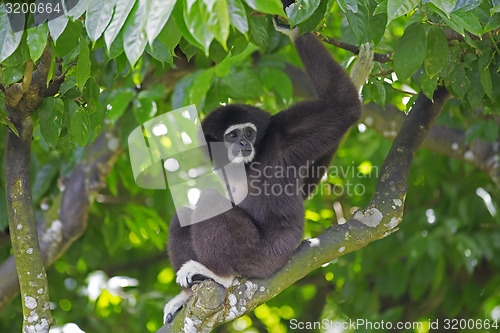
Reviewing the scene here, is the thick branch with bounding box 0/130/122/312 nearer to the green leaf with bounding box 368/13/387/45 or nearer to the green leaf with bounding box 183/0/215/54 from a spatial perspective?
the green leaf with bounding box 368/13/387/45

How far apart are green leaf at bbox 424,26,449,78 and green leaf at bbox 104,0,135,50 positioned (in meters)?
1.76

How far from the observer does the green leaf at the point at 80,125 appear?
10.8ft

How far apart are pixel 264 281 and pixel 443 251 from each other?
11.8 feet

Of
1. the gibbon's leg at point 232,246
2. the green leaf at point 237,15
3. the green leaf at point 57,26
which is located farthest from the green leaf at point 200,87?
the green leaf at point 237,15

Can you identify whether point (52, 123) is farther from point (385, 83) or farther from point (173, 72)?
point (173, 72)

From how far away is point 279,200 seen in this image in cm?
405

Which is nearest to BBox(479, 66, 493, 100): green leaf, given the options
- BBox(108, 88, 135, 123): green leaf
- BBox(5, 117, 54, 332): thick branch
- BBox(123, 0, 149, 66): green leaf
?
BBox(123, 0, 149, 66): green leaf

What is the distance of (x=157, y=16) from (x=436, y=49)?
182 cm

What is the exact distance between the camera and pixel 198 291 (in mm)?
3229

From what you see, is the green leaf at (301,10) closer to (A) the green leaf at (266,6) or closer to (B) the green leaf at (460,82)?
(A) the green leaf at (266,6)

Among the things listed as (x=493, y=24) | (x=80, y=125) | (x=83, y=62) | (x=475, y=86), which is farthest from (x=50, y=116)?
(x=475, y=86)

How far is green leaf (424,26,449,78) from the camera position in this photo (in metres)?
3.08

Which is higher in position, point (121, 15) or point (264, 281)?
point (121, 15)

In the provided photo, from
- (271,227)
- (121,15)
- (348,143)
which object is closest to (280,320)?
(348,143)
